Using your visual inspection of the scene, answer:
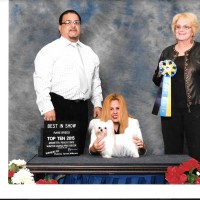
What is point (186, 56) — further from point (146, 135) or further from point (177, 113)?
point (146, 135)

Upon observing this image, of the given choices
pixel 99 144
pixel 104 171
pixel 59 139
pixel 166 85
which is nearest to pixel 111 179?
pixel 104 171

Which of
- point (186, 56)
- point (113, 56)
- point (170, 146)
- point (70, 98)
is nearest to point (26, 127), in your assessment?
point (70, 98)

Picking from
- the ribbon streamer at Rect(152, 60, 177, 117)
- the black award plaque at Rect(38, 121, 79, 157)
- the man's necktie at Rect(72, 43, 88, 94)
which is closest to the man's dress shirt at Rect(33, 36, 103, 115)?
the man's necktie at Rect(72, 43, 88, 94)

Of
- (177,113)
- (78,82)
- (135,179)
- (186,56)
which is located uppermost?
(186,56)

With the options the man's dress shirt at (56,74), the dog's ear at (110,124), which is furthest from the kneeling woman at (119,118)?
the man's dress shirt at (56,74)

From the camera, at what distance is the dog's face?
2568mm

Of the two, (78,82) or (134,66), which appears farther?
(134,66)

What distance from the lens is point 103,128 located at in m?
2.57

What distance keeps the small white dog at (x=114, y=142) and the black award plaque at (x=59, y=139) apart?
0.18 meters

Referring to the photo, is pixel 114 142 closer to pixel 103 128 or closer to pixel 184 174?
pixel 103 128

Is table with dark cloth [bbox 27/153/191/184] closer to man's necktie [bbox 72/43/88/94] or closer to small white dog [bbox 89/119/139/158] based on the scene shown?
small white dog [bbox 89/119/139/158]

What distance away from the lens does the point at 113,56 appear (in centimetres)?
332

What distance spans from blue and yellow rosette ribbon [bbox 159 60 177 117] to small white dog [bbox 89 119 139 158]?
0.45 meters

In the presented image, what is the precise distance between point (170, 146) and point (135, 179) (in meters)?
0.79
